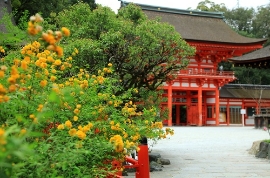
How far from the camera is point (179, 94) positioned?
25.0m

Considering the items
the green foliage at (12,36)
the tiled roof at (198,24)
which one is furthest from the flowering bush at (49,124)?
the tiled roof at (198,24)

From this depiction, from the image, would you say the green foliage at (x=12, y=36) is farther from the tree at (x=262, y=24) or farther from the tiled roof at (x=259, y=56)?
the tree at (x=262, y=24)

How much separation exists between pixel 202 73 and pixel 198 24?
4645mm

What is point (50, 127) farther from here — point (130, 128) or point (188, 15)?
point (188, 15)

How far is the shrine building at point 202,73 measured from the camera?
23375 millimetres

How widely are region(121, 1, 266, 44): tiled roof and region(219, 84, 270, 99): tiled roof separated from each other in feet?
13.8

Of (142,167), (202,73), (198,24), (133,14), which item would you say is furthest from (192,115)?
(142,167)

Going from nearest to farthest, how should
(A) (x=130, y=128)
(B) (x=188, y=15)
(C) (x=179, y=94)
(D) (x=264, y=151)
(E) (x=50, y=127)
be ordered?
(E) (x=50, y=127) → (A) (x=130, y=128) → (D) (x=264, y=151) → (C) (x=179, y=94) → (B) (x=188, y=15)

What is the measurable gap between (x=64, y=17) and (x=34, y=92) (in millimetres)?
5292

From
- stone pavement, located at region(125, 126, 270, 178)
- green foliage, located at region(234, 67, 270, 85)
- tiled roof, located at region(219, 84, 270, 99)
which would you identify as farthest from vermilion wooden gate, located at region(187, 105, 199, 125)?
stone pavement, located at region(125, 126, 270, 178)

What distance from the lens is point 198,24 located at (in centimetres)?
2645

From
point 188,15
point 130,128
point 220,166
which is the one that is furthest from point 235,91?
point 130,128

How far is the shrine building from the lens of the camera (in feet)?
76.7

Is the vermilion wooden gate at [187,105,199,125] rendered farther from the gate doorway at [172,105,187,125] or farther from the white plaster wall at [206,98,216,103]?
the white plaster wall at [206,98,216,103]
